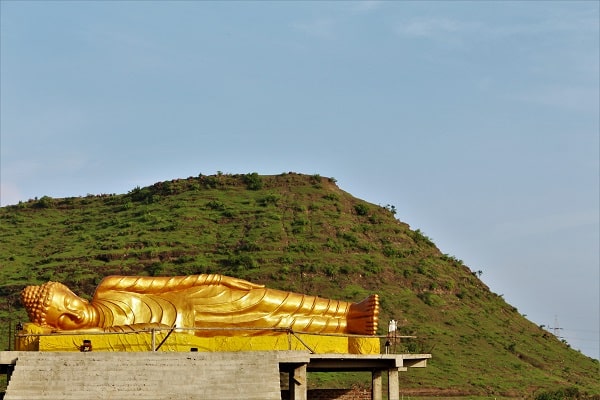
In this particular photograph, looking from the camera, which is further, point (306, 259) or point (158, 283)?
point (306, 259)

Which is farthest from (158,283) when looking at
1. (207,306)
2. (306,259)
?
(306,259)

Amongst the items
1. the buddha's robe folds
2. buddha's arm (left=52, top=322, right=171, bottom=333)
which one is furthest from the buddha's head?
the buddha's robe folds

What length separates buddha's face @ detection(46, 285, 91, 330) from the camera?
70.9ft

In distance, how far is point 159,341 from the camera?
20.8 meters

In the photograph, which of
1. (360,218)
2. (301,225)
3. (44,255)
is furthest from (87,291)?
(360,218)

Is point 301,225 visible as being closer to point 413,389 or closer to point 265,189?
point 265,189

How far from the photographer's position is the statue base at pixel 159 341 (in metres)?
20.7

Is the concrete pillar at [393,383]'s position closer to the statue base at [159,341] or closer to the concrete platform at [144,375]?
the statue base at [159,341]

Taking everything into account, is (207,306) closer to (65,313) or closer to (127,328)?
(127,328)

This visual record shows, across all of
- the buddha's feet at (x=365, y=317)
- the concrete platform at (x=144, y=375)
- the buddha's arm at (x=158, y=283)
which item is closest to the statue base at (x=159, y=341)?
the concrete platform at (x=144, y=375)

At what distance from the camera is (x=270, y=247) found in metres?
60.7

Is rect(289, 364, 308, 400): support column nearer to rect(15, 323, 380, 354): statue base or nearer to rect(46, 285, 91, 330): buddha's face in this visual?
rect(15, 323, 380, 354): statue base

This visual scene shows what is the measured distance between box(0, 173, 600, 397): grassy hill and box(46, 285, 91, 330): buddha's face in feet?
84.2

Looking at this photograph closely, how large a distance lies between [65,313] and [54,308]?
0.25 metres
